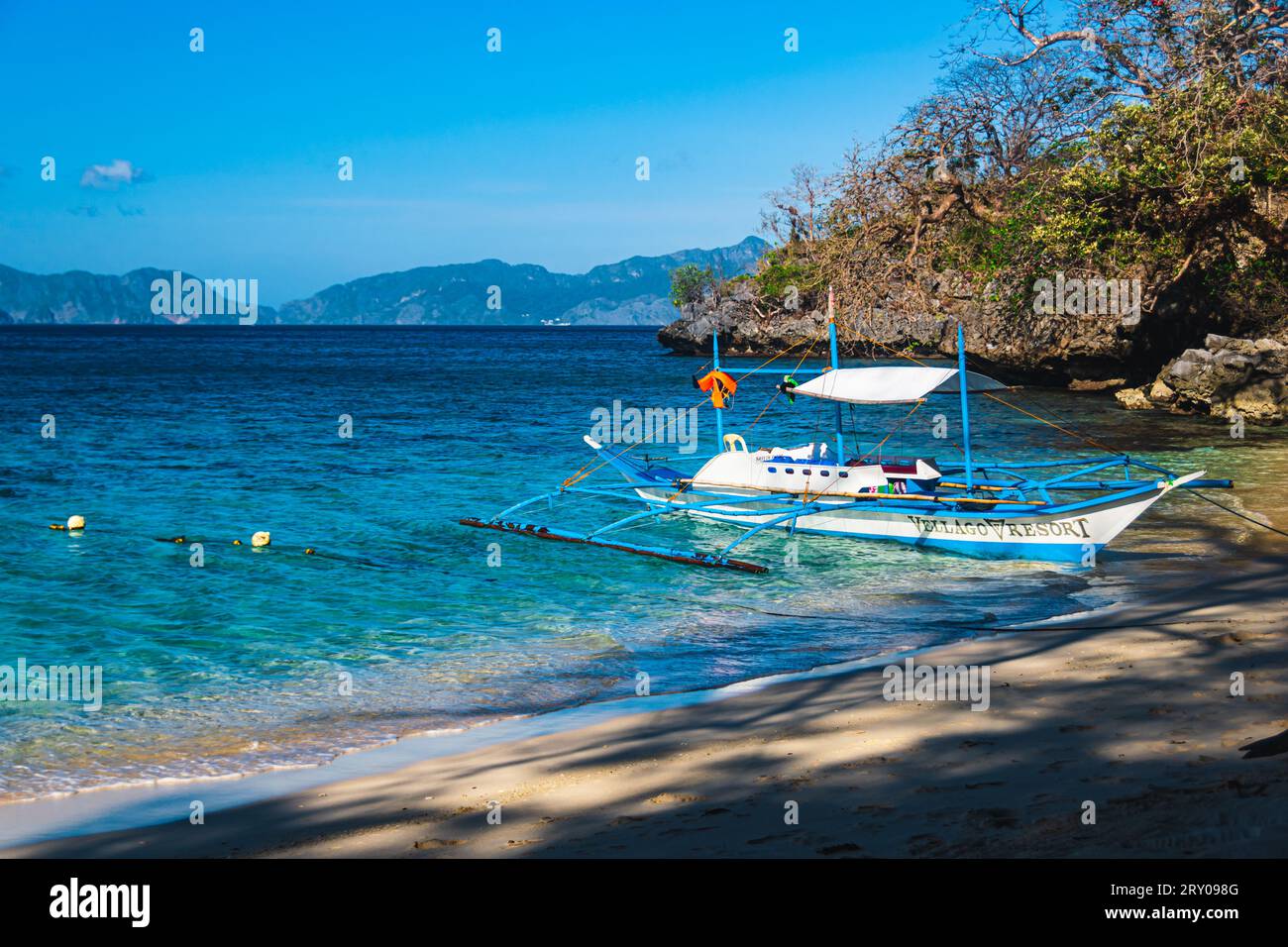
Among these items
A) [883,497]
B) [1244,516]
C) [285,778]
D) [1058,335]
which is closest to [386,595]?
[285,778]

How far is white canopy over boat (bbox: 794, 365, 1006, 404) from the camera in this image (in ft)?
63.4

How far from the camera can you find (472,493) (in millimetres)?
26547

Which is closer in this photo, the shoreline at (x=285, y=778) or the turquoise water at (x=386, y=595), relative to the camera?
the shoreline at (x=285, y=778)

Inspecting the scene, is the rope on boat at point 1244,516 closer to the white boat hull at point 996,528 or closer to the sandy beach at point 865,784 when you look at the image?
the white boat hull at point 996,528

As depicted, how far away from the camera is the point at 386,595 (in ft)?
54.0

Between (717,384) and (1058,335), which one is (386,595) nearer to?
(717,384)

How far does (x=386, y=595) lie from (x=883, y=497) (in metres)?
9.00

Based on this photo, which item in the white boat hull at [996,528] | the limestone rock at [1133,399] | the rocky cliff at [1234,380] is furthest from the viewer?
the limestone rock at [1133,399]

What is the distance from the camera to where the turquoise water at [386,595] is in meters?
10.9

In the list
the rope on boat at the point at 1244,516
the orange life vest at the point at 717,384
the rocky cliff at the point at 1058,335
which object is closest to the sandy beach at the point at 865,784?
the rope on boat at the point at 1244,516

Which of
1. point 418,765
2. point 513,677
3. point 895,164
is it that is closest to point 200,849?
point 418,765

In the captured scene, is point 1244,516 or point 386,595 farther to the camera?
A: point 1244,516

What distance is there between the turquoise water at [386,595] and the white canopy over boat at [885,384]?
2805 mm

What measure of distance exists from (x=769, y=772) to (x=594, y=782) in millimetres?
1286
